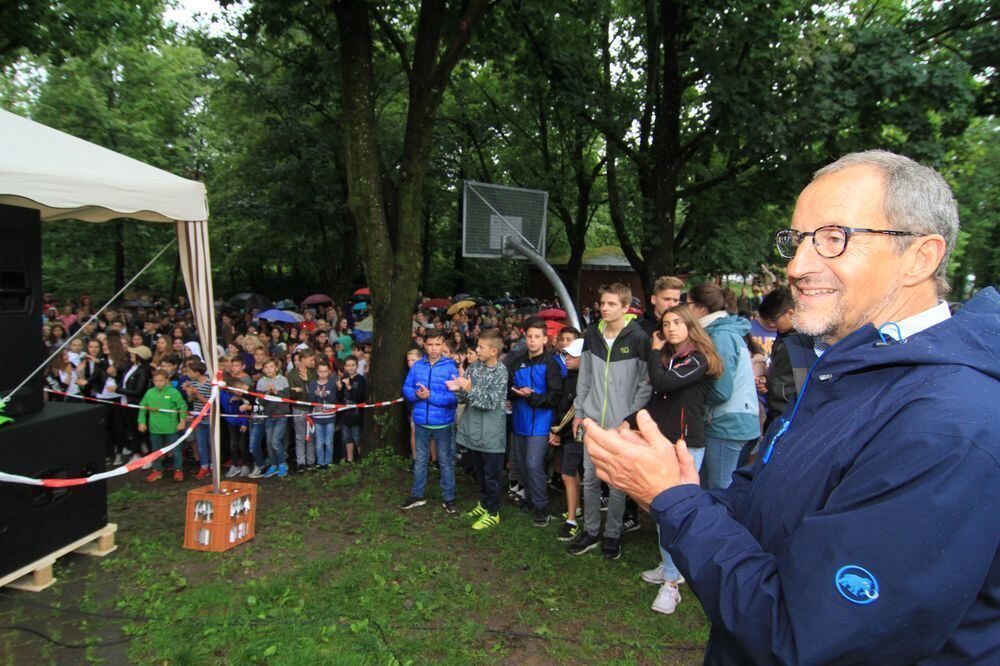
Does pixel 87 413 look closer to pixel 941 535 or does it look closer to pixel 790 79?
pixel 941 535

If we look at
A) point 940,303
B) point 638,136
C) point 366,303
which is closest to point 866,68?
point 638,136

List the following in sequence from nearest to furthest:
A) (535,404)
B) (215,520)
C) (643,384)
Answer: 1. (643,384)
2. (215,520)
3. (535,404)

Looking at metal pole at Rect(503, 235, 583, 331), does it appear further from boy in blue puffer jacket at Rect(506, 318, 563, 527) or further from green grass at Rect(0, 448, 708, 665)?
green grass at Rect(0, 448, 708, 665)

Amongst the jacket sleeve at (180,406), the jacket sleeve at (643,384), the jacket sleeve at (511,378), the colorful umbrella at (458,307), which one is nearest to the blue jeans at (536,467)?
the jacket sleeve at (511,378)

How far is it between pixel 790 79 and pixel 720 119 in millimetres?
1091

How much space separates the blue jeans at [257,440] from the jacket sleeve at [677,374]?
5219mm

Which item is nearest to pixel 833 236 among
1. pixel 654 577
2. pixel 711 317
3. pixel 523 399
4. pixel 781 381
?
pixel 781 381

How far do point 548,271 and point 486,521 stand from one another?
5.09 meters

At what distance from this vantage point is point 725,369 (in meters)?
4.34

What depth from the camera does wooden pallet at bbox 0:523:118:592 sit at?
4.21 m

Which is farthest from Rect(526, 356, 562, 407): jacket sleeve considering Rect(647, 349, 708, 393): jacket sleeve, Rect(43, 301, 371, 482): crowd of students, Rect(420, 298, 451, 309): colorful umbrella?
Rect(420, 298, 451, 309): colorful umbrella

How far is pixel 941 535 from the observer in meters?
0.96

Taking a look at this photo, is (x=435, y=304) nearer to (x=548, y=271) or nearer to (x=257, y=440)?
(x=548, y=271)

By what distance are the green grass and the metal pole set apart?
12.7ft
